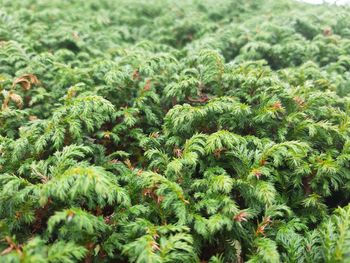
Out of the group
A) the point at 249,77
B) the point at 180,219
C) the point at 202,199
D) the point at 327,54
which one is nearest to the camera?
the point at 180,219

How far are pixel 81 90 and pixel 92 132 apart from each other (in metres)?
0.68

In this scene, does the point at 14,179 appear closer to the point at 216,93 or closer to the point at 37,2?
the point at 216,93

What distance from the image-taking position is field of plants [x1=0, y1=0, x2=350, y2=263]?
2.44m

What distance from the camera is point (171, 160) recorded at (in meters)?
3.20

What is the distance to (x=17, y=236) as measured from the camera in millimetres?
2613

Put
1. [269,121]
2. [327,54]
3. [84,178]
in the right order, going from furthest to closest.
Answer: [327,54], [269,121], [84,178]

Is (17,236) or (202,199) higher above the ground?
(202,199)

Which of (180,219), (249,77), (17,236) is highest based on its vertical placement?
(249,77)

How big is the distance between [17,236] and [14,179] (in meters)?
0.44

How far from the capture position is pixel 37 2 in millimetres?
6957

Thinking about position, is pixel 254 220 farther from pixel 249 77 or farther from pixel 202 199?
pixel 249 77

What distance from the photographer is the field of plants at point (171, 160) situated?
244cm

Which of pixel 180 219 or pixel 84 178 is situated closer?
pixel 84 178

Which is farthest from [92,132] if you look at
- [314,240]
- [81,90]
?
[314,240]
